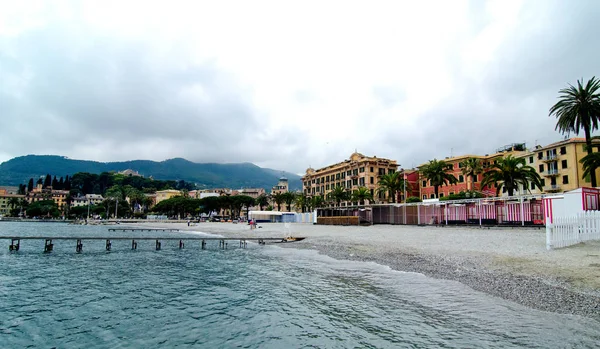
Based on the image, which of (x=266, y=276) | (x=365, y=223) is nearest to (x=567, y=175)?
Result: (x=365, y=223)

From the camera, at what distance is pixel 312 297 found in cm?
1568

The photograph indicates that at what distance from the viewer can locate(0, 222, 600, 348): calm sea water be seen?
10383 millimetres

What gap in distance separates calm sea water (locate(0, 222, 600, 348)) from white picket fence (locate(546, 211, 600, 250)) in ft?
28.3

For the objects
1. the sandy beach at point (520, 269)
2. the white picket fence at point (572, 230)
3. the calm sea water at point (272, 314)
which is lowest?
the calm sea water at point (272, 314)

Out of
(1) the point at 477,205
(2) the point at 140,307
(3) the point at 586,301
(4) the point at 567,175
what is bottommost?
(2) the point at 140,307

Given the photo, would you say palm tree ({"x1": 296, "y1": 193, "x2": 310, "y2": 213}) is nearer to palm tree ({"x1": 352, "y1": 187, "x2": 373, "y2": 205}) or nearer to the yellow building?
palm tree ({"x1": 352, "y1": 187, "x2": 373, "y2": 205})

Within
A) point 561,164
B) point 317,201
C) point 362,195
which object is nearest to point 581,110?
point 561,164

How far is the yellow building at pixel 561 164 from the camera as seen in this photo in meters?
66.3

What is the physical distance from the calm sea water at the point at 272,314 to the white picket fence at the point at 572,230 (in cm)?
863

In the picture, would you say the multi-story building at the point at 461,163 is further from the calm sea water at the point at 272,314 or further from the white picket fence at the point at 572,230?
the calm sea water at the point at 272,314

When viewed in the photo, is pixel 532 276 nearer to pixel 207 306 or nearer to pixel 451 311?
pixel 451 311

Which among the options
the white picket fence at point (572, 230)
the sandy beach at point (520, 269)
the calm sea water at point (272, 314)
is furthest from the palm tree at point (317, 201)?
the calm sea water at point (272, 314)

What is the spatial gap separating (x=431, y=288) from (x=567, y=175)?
6859 cm

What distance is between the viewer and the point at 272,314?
13.5 meters
